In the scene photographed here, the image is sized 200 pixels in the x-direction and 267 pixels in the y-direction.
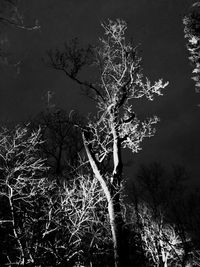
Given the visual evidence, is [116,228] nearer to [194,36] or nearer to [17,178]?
[17,178]

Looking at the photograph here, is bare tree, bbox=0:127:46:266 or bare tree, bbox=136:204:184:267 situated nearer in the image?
bare tree, bbox=0:127:46:266

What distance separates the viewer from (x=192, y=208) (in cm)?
2966

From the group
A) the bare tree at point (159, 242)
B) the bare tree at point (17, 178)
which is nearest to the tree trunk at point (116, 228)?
the bare tree at point (17, 178)

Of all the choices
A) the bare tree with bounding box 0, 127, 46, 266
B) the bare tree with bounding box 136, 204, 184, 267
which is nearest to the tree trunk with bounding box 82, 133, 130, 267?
the bare tree with bounding box 0, 127, 46, 266

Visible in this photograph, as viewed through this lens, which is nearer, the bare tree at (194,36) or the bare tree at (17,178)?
the bare tree at (17,178)

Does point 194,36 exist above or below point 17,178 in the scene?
above

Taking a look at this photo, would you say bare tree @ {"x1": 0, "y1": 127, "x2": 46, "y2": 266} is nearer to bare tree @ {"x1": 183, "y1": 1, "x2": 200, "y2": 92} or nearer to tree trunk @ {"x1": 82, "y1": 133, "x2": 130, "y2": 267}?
tree trunk @ {"x1": 82, "y1": 133, "x2": 130, "y2": 267}

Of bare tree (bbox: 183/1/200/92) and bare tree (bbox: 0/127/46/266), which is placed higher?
bare tree (bbox: 183/1/200/92)

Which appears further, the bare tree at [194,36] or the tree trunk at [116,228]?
the bare tree at [194,36]

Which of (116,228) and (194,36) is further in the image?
(194,36)

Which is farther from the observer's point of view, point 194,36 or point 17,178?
point 194,36

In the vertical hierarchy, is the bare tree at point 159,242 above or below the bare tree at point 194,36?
below

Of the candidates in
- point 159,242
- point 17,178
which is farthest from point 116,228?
point 159,242

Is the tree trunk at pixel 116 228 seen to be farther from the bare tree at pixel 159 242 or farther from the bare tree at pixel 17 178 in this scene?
the bare tree at pixel 159 242
